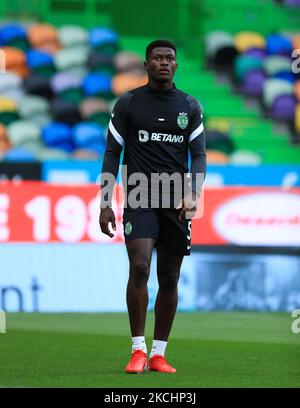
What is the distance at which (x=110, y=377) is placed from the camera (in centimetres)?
784

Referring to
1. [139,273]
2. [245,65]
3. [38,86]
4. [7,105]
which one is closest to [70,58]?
[38,86]

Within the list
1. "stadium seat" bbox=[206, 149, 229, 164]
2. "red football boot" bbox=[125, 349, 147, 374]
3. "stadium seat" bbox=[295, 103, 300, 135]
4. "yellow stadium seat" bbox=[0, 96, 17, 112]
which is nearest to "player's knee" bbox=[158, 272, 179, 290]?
"red football boot" bbox=[125, 349, 147, 374]

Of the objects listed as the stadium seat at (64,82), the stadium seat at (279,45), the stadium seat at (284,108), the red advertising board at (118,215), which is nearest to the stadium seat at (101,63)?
the stadium seat at (64,82)

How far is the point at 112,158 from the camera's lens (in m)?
8.57

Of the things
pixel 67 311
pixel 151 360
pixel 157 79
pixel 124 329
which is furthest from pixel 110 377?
pixel 67 311

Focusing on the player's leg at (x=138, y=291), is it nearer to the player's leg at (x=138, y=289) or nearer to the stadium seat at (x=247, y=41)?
the player's leg at (x=138, y=289)

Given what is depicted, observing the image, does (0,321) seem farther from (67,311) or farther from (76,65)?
(76,65)

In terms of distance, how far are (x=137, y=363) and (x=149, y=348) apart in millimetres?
2164

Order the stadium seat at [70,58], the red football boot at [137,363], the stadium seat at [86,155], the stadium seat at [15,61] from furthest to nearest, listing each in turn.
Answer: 1. the stadium seat at [70,58]
2. the stadium seat at [15,61]
3. the stadium seat at [86,155]
4. the red football boot at [137,363]

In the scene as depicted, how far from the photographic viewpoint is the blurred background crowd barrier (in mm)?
15547

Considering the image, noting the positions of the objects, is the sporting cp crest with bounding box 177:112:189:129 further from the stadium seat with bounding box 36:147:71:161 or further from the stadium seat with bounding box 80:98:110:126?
the stadium seat with bounding box 80:98:110:126

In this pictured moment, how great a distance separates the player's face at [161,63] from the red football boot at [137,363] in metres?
1.95

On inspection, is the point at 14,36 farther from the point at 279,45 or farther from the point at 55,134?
the point at 279,45

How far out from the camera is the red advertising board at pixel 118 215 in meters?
15.5
